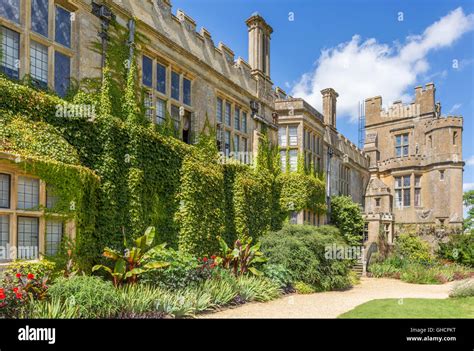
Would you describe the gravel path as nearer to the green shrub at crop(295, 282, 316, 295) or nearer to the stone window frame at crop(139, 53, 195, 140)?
the green shrub at crop(295, 282, 316, 295)

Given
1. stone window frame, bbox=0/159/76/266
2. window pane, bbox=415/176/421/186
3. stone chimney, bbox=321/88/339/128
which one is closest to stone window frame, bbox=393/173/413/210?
window pane, bbox=415/176/421/186

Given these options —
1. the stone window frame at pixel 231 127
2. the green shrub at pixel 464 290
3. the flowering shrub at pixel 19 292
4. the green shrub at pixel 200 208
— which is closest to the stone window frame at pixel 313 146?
the stone window frame at pixel 231 127

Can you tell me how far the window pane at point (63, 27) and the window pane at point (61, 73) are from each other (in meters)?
0.36

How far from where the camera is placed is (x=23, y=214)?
7.80 meters

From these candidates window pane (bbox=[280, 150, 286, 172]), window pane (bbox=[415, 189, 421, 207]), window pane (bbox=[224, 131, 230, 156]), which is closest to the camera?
window pane (bbox=[224, 131, 230, 156])

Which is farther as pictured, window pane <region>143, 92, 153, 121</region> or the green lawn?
window pane <region>143, 92, 153, 121</region>

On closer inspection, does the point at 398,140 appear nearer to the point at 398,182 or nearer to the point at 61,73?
the point at 398,182

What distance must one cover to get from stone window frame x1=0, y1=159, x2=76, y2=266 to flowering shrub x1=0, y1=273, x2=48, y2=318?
47cm

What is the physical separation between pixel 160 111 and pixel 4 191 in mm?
5891

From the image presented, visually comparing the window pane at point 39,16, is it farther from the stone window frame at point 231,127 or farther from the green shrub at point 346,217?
the green shrub at point 346,217

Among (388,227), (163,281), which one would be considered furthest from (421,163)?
(163,281)

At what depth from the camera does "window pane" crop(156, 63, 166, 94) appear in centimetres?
1256
